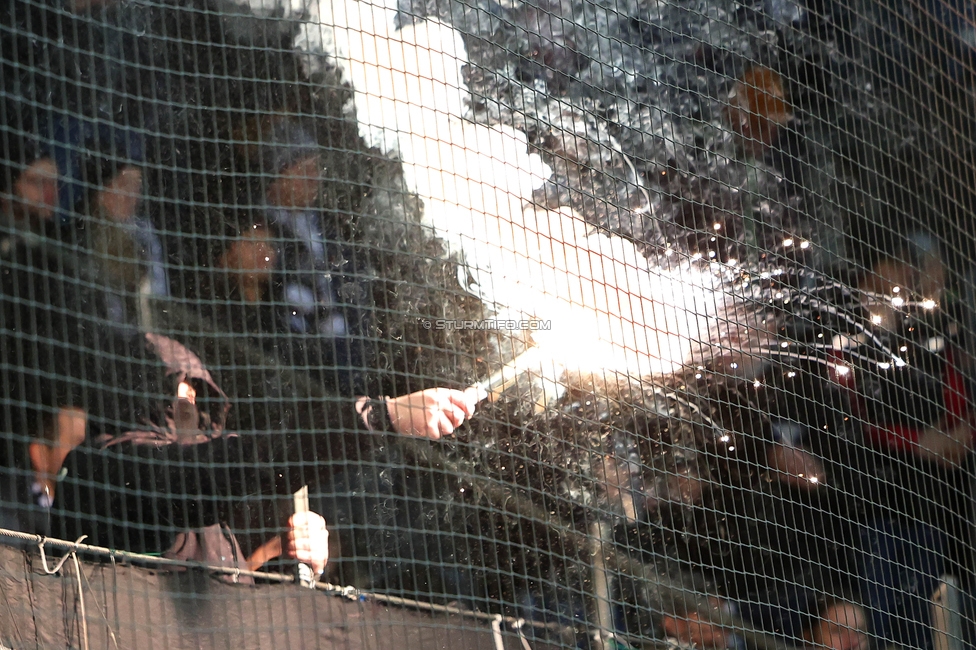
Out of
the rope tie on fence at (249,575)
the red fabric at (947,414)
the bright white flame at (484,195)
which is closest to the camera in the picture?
the rope tie on fence at (249,575)

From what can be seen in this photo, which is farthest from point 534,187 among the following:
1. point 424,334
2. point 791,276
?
point 791,276

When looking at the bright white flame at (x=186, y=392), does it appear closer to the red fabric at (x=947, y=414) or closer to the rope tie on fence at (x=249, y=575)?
the rope tie on fence at (x=249, y=575)

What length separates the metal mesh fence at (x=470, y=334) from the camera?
129cm

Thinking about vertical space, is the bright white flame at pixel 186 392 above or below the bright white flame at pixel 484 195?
below

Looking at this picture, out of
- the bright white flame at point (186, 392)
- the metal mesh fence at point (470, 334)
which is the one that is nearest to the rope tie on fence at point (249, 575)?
the metal mesh fence at point (470, 334)

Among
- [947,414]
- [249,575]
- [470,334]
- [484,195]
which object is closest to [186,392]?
[249,575]

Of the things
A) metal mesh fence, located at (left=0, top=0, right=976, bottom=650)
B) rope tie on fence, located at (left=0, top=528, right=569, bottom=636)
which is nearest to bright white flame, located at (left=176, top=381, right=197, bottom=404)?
metal mesh fence, located at (left=0, top=0, right=976, bottom=650)

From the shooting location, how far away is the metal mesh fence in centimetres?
129

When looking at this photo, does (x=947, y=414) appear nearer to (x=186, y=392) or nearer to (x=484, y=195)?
(x=484, y=195)

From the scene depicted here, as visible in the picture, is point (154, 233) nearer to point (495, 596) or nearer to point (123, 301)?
point (123, 301)

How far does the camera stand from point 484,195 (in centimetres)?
148

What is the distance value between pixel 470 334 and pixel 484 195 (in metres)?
0.21

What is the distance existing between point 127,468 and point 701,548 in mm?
839

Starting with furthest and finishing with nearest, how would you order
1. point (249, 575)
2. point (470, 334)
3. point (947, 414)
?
point (947, 414)
point (470, 334)
point (249, 575)
